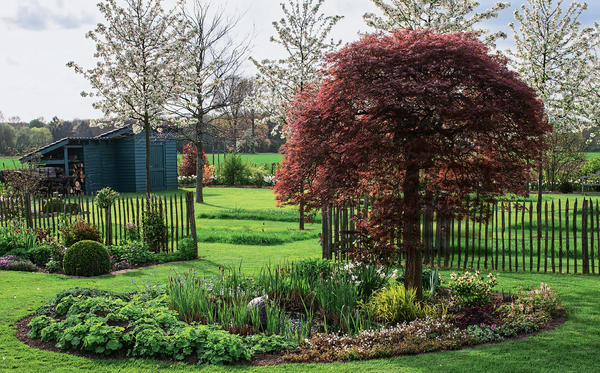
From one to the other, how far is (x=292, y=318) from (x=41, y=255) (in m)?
6.61

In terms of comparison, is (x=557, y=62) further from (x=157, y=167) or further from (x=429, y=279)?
(x=157, y=167)

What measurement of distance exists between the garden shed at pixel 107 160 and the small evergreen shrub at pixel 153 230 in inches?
671

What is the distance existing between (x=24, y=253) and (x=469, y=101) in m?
9.64

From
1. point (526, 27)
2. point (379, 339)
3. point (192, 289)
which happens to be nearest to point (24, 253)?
point (192, 289)

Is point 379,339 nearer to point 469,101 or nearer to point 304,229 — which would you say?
point 469,101

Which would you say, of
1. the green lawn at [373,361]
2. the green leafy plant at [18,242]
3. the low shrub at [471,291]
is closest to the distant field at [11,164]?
the green leafy plant at [18,242]

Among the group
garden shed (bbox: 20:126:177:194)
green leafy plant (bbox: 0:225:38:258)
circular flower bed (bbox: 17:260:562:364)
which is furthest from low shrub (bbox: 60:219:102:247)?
garden shed (bbox: 20:126:177:194)

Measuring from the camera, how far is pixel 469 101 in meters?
5.93

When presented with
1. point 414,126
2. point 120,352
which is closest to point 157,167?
Answer: point 120,352

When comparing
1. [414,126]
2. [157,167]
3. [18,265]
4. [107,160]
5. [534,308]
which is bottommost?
[534,308]

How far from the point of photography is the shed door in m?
30.7

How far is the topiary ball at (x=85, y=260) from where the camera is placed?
31.4 feet

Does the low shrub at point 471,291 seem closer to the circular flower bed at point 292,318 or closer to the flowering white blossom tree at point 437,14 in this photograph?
the circular flower bed at point 292,318

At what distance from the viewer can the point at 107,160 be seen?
29.0 meters
